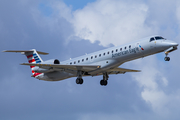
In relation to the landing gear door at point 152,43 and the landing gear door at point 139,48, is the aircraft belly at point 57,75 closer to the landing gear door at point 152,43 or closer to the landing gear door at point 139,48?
the landing gear door at point 139,48

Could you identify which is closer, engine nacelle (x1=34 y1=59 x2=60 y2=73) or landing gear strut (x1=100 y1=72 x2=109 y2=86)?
engine nacelle (x1=34 y1=59 x2=60 y2=73)

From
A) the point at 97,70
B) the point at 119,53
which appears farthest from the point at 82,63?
the point at 119,53

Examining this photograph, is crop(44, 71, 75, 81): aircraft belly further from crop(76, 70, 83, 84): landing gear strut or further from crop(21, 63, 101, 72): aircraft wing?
crop(21, 63, 101, 72): aircraft wing

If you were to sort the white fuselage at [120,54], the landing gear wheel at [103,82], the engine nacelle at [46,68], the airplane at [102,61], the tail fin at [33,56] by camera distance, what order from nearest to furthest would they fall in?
the white fuselage at [120,54]
the airplane at [102,61]
the engine nacelle at [46,68]
the landing gear wheel at [103,82]
the tail fin at [33,56]

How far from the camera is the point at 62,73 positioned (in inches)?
1565

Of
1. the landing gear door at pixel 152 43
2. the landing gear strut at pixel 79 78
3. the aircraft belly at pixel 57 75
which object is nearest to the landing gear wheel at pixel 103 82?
the aircraft belly at pixel 57 75

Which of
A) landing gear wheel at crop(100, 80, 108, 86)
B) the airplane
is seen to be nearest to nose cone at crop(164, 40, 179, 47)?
the airplane

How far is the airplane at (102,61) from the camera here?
33250mm

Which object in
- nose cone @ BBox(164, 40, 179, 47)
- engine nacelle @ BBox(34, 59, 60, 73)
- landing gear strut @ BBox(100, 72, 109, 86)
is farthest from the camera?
landing gear strut @ BBox(100, 72, 109, 86)

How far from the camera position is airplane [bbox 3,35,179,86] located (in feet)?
109

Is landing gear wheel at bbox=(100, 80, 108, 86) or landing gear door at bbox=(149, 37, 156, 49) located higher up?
landing gear door at bbox=(149, 37, 156, 49)

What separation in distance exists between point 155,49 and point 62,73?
12.1 metres

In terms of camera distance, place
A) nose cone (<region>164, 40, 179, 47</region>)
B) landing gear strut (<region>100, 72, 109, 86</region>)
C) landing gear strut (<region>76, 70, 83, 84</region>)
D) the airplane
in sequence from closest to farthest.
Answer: nose cone (<region>164, 40, 179, 47</region>) < the airplane < landing gear strut (<region>76, 70, 83, 84</region>) < landing gear strut (<region>100, 72, 109, 86</region>)

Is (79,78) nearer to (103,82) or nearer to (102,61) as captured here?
(102,61)
